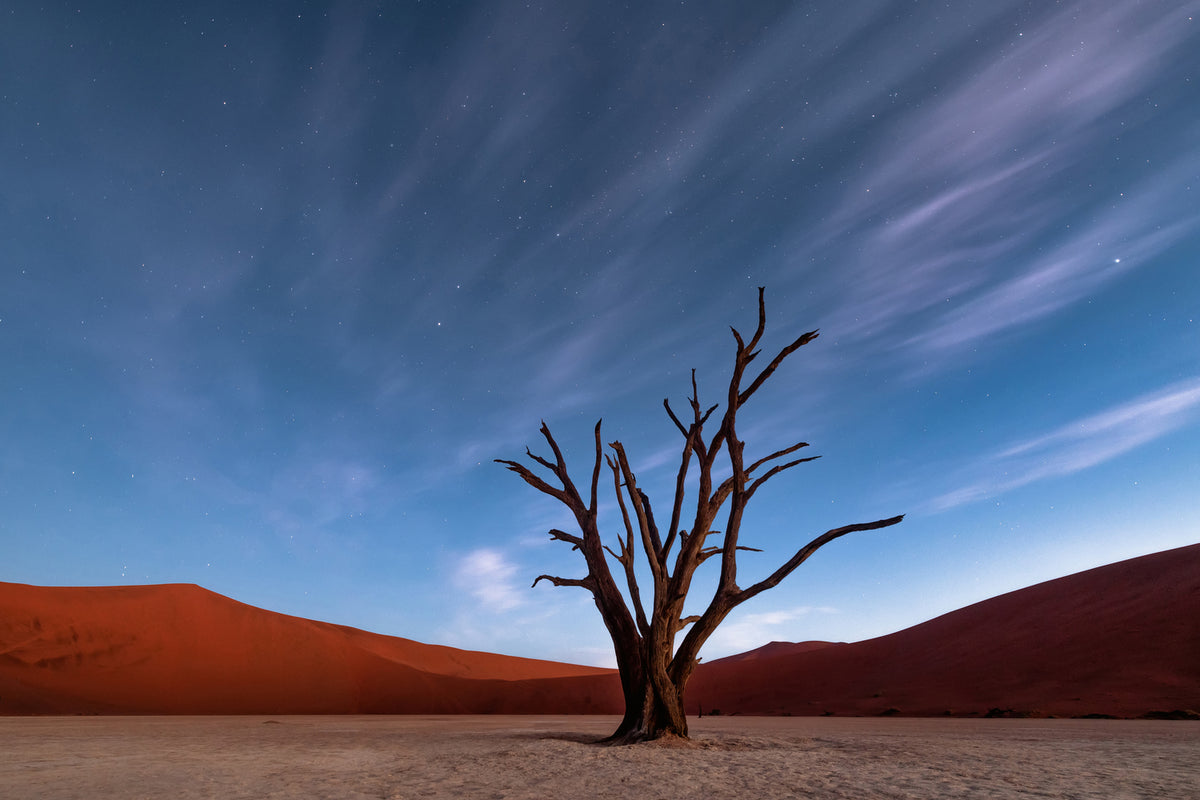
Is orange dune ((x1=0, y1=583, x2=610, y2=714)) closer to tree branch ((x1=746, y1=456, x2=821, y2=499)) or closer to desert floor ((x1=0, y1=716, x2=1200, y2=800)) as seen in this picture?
desert floor ((x1=0, y1=716, x2=1200, y2=800))

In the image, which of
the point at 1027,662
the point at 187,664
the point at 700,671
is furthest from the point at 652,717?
the point at 187,664

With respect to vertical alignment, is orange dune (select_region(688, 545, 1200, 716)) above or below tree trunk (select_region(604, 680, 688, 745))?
above

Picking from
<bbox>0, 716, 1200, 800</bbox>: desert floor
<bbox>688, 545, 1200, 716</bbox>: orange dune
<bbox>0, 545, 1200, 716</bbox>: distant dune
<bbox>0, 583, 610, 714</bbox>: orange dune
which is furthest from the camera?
<bbox>0, 583, 610, 714</bbox>: orange dune

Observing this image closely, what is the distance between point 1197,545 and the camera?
37438mm

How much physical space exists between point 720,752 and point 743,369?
22.2 feet

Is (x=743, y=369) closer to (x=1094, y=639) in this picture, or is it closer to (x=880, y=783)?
(x=880, y=783)

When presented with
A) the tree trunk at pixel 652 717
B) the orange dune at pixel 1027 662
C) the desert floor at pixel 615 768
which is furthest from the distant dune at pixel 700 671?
the tree trunk at pixel 652 717

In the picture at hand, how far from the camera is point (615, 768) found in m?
8.50

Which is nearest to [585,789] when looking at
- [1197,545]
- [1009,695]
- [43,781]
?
[43,781]

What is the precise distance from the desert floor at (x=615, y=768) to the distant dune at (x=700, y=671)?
15992mm

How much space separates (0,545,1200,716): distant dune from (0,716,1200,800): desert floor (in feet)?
52.5

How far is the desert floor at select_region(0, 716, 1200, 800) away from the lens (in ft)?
21.9

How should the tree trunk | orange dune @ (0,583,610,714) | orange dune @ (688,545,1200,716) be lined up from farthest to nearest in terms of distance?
orange dune @ (0,583,610,714)
orange dune @ (688,545,1200,716)
the tree trunk

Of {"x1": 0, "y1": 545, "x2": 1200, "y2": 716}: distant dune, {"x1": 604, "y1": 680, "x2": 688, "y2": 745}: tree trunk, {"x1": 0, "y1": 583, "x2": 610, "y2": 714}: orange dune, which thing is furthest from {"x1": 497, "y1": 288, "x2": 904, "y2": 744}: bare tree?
{"x1": 0, "y1": 583, "x2": 610, "y2": 714}: orange dune
